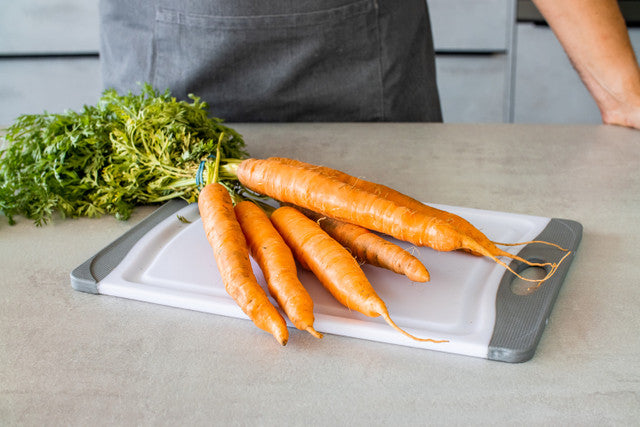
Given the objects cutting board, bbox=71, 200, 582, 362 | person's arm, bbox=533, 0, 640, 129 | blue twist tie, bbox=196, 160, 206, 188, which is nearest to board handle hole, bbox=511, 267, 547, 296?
cutting board, bbox=71, 200, 582, 362

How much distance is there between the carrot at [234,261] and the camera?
0.72m

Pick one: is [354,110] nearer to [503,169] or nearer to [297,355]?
[503,169]

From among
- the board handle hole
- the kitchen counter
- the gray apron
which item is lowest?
the kitchen counter

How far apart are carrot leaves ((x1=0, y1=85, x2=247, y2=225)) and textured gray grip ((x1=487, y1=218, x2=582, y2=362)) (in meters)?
0.59

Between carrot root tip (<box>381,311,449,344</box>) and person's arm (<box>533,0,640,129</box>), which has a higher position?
person's arm (<box>533,0,640,129</box>)

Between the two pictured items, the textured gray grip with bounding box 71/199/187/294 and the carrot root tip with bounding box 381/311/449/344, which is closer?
the carrot root tip with bounding box 381/311/449/344

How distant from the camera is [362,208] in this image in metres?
0.90

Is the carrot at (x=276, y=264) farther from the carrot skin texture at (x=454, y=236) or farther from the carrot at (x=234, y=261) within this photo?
the carrot skin texture at (x=454, y=236)

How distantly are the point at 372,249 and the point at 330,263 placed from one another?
81mm

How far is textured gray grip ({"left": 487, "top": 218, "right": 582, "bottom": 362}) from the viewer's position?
686mm

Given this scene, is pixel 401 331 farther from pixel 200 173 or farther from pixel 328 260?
pixel 200 173

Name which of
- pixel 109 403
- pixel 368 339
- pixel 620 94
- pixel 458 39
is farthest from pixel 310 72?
pixel 458 39

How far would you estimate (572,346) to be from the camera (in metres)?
0.71

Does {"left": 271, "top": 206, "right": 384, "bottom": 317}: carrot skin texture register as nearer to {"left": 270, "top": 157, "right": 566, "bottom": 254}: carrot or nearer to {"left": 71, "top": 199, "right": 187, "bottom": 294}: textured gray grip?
{"left": 270, "top": 157, "right": 566, "bottom": 254}: carrot
